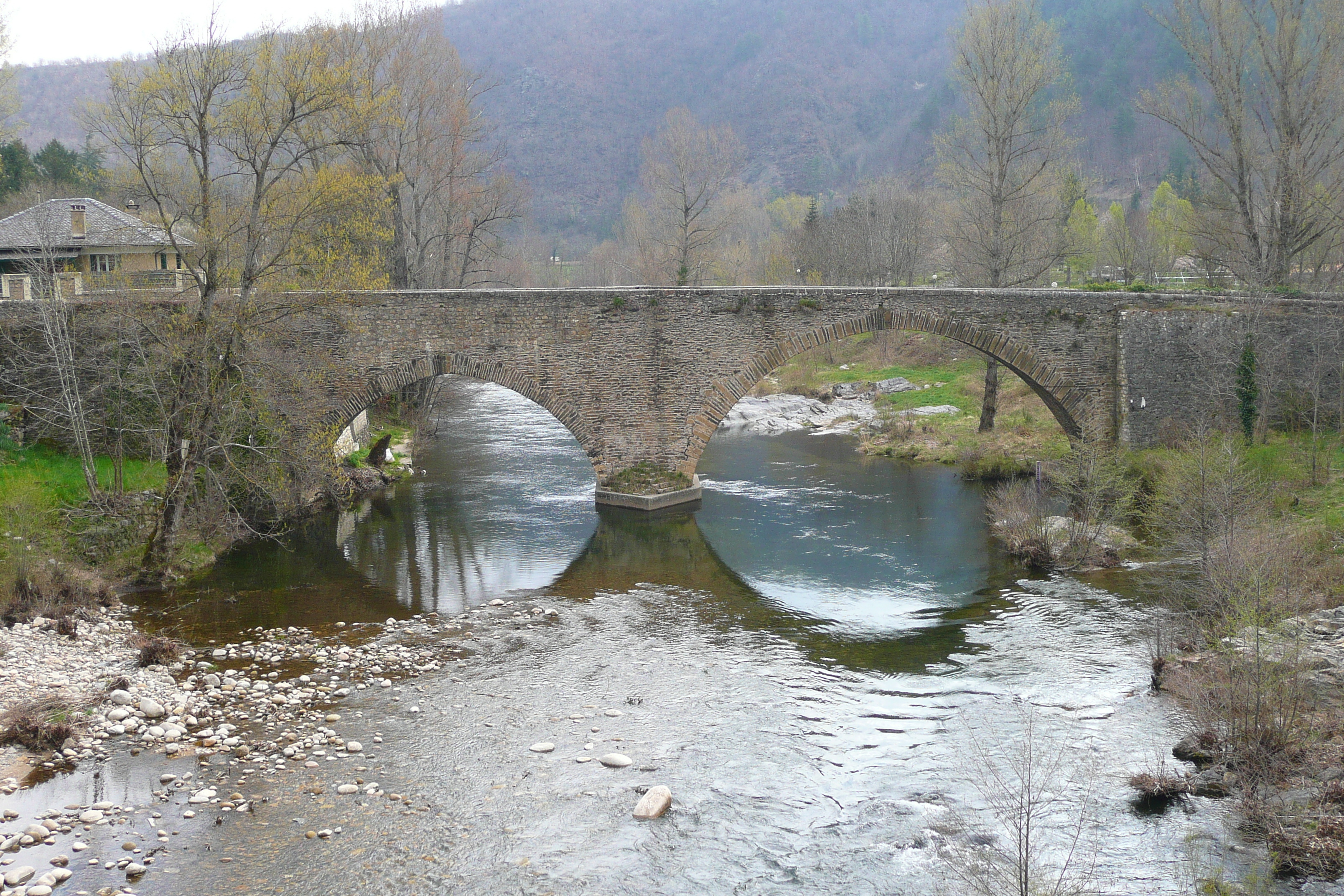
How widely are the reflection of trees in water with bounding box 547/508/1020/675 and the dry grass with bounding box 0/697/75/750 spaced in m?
7.55

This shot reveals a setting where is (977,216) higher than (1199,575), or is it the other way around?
(977,216)

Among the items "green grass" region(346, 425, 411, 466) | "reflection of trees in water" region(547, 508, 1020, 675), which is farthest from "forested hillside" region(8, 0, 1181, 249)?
"reflection of trees in water" region(547, 508, 1020, 675)

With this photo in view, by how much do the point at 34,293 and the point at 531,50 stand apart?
391 feet

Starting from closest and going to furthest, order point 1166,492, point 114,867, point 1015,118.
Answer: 1. point 114,867
2. point 1166,492
3. point 1015,118

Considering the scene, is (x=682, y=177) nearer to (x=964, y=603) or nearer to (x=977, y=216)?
(x=977, y=216)

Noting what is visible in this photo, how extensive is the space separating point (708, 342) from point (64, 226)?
16.7m

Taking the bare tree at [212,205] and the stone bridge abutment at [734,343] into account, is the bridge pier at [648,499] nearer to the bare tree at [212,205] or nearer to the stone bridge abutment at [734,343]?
the stone bridge abutment at [734,343]

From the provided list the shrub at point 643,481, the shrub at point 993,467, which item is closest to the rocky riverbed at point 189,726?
the shrub at point 643,481

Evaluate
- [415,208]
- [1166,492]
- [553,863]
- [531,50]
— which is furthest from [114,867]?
[531,50]

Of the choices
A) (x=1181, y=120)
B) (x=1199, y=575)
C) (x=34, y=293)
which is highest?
(x=1181, y=120)

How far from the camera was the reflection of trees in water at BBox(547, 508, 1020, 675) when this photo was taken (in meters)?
13.6

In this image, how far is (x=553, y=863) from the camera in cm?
845

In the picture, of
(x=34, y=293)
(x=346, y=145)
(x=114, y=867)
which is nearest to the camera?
(x=114, y=867)

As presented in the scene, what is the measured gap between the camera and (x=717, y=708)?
38.3 feet
